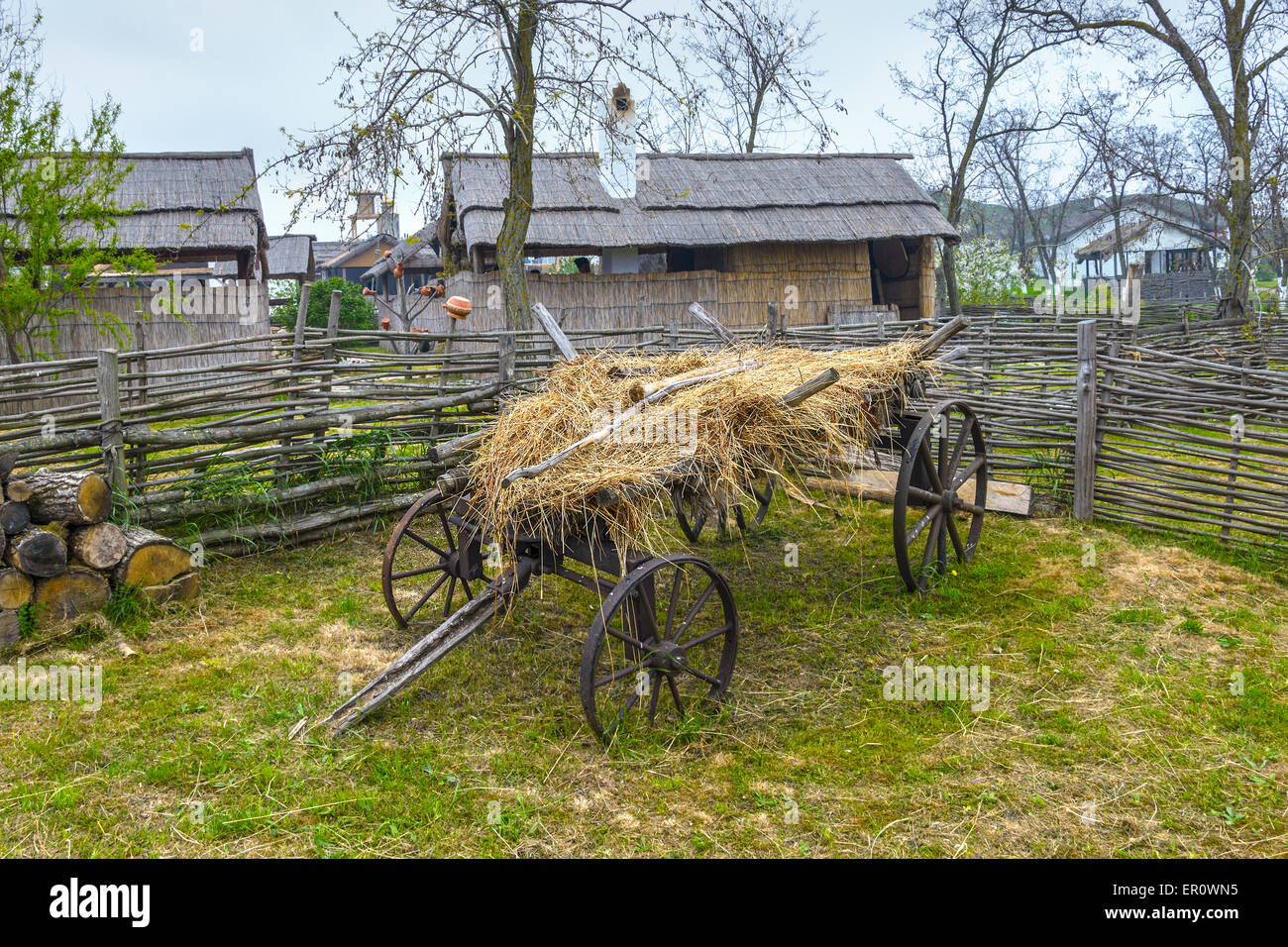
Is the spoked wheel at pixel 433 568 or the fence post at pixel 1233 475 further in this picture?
the fence post at pixel 1233 475

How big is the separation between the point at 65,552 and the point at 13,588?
0.91 ft

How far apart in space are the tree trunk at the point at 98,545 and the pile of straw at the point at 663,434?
207cm

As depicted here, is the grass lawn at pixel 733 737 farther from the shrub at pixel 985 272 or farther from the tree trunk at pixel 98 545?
the shrub at pixel 985 272

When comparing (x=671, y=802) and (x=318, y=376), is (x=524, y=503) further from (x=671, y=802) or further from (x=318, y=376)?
(x=318, y=376)

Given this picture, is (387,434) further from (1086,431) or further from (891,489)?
(1086,431)

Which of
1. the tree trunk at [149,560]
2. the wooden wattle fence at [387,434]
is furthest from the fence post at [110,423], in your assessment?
the tree trunk at [149,560]

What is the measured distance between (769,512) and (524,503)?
13.0 feet

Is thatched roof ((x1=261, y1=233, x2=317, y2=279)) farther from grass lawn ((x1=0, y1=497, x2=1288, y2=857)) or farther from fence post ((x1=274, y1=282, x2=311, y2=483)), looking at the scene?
grass lawn ((x1=0, y1=497, x2=1288, y2=857))

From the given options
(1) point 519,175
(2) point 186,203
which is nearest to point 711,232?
(1) point 519,175

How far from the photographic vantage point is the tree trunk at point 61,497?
4.62m

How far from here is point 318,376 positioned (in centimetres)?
665

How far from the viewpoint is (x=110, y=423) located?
5.32m

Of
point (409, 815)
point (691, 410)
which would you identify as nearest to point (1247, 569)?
point (691, 410)

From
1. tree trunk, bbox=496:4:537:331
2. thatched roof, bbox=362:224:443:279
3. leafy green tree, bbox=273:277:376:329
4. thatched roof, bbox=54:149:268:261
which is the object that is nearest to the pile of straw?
tree trunk, bbox=496:4:537:331
